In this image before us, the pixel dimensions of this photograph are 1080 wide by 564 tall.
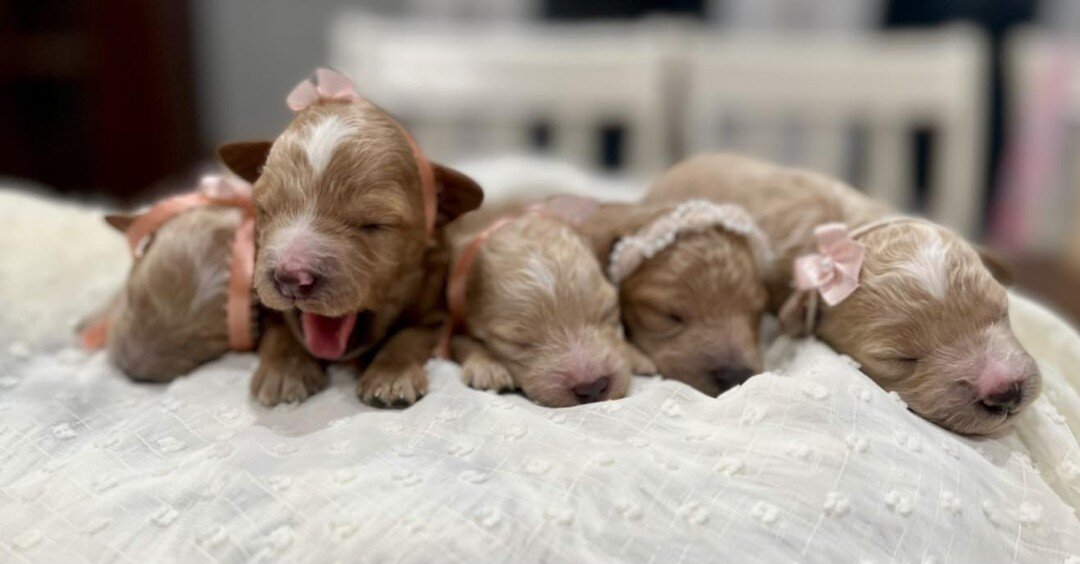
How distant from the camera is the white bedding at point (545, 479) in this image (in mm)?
735

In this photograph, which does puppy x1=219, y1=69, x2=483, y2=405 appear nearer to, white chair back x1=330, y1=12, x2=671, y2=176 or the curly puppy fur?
the curly puppy fur

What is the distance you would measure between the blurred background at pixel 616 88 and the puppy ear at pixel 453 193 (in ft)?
2.54

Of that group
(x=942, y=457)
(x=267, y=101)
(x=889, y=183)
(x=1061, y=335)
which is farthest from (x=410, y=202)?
(x=267, y=101)

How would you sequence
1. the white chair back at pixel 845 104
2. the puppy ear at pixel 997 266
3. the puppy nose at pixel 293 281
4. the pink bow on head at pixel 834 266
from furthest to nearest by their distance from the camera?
the white chair back at pixel 845 104, the puppy ear at pixel 997 266, the pink bow on head at pixel 834 266, the puppy nose at pixel 293 281

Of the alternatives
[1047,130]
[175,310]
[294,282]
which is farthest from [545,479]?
[1047,130]

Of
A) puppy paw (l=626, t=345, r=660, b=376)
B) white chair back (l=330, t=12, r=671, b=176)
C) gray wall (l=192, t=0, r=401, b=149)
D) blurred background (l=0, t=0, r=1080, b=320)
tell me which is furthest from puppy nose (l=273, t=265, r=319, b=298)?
gray wall (l=192, t=0, r=401, b=149)

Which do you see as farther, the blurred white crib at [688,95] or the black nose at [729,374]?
the blurred white crib at [688,95]

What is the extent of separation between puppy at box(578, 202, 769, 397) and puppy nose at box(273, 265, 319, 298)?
14.8 inches

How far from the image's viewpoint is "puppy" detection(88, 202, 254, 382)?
1.04 meters

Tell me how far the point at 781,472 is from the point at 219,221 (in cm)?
71

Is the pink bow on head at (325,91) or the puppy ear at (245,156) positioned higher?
the pink bow on head at (325,91)

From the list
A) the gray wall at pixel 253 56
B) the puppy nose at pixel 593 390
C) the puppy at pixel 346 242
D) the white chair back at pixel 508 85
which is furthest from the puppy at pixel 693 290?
the gray wall at pixel 253 56

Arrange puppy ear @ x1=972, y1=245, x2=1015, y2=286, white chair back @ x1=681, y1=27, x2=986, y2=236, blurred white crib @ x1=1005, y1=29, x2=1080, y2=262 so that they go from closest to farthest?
puppy ear @ x1=972, y1=245, x2=1015, y2=286 → white chair back @ x1=681, y1=27, x2=986, y2=236 → blurred white crib @ x1=1005, y1=29, x2=1080, y2=262

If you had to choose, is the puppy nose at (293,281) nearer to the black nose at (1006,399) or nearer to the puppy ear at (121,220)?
the puppy ear at (121,220)
